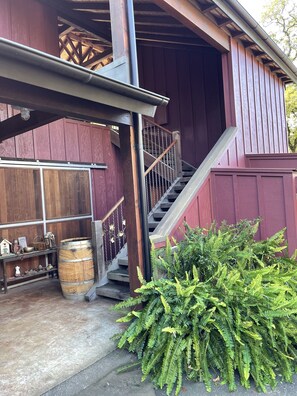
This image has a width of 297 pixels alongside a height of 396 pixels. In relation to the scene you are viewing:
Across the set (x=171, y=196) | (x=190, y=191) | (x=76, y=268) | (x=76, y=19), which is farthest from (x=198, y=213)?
(x=76, y=19)

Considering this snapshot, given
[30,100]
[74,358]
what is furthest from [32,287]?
[30,100]

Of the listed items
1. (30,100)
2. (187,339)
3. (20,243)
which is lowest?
(187,339)

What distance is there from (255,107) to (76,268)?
194 inches

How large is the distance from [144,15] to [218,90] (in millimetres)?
2332

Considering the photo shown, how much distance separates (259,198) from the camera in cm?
468

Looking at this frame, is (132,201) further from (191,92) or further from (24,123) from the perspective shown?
(191,92)

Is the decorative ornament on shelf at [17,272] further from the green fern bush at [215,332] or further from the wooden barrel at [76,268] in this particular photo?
the green fern bush at [215,332]

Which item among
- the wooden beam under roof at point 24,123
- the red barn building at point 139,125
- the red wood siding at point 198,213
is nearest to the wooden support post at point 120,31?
the red barn building at point 139,125

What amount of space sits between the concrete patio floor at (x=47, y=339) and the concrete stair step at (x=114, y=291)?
0.11 meters

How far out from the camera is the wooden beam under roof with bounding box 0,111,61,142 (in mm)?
3277

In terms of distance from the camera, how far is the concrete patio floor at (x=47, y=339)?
2449mm

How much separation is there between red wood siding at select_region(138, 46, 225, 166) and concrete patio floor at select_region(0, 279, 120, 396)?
15.2 feet

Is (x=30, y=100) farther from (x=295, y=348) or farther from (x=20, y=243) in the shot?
(x=20, y=243)

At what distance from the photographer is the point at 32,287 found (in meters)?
5.01
